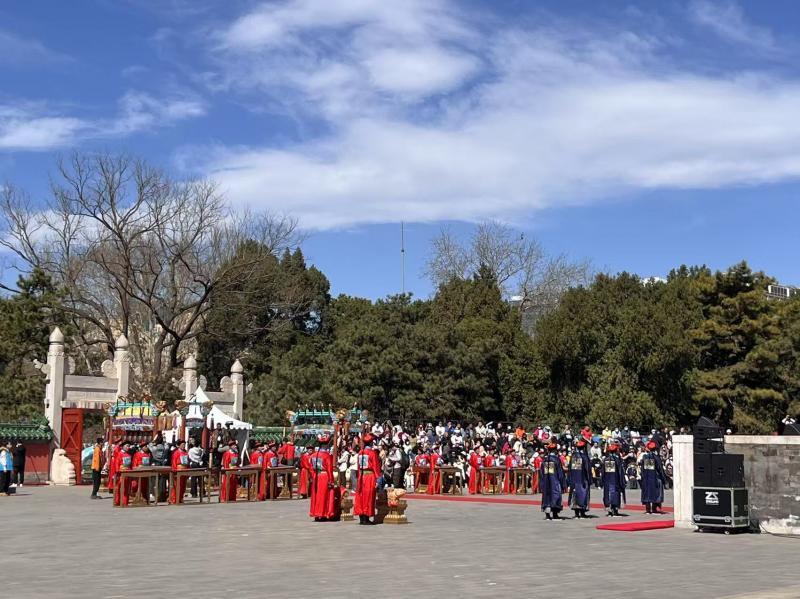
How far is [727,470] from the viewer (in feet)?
62.6

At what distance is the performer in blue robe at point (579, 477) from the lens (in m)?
21.8

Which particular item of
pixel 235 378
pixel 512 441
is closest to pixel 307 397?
pixel 235 378

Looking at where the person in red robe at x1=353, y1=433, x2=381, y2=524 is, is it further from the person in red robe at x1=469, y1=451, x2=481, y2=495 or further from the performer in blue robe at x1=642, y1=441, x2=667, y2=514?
the person in red robe at x1=469, y1=451, x2=481, y2=495

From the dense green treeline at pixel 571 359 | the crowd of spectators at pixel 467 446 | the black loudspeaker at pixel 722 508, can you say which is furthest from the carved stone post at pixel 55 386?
the black loudspeaker at pixel 722 508

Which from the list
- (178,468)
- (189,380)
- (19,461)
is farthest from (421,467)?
(19,461)

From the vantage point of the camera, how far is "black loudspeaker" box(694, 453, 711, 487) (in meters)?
19.3

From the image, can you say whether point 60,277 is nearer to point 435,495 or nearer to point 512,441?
point 512,441

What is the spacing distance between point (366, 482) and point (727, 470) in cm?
683

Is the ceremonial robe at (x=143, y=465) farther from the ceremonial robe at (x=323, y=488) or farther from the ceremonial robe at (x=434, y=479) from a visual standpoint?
the ceremonial robe at (x=434, y=479)

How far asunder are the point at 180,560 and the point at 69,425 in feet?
78.2

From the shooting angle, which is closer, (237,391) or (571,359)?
(237,391)

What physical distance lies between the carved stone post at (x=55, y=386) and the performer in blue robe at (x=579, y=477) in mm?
20580

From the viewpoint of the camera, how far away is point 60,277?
178ft

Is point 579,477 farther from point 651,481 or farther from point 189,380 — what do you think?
Answer: point 189,380
